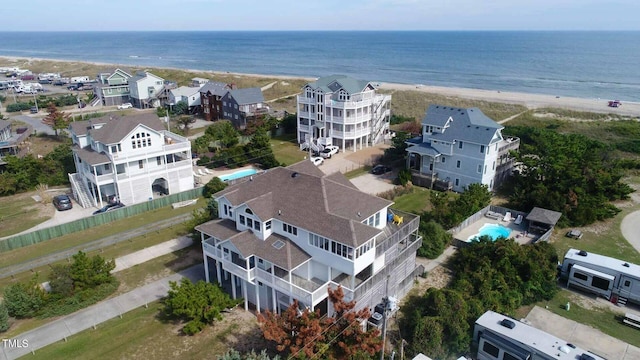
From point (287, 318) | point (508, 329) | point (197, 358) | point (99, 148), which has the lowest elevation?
point (197, 358)

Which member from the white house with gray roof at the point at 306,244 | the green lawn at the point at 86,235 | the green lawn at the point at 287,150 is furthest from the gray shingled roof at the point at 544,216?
the green lawn at the point at 86,235

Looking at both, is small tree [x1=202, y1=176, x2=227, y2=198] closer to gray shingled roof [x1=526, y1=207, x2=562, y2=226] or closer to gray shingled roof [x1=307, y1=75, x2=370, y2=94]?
gray shingled roof [x1=307, y1=75, x2=370, y2=94]

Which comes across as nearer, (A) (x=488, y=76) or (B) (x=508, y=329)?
(B) (x=508, y=329)

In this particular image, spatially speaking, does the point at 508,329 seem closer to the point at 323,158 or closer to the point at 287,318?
the point at 287,318

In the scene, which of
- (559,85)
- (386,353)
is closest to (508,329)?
(386,353)

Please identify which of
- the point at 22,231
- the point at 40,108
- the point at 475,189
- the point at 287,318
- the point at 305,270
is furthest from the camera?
the point at 40,108

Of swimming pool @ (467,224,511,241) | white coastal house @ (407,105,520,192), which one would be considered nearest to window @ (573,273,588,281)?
swimming pool @ (467,224,511,241)

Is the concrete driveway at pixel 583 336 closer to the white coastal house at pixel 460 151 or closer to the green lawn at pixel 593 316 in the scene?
the green lawn at pixel 593 316
